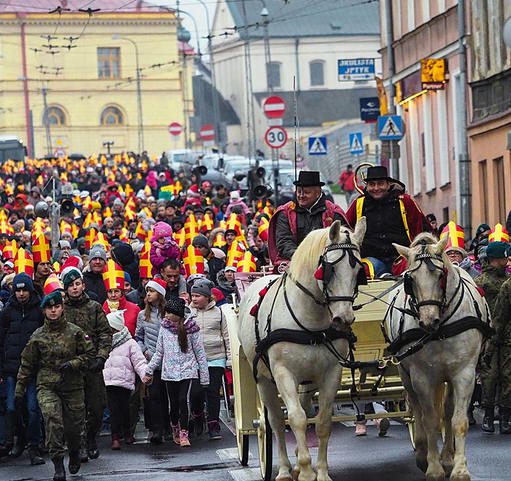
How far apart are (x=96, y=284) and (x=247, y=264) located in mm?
2623

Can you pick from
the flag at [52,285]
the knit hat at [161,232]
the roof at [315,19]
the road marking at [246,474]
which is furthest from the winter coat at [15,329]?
the roof at [315,19]

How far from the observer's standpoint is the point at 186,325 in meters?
16.2

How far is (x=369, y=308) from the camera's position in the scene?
12977mm

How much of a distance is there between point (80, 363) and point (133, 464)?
1.14 meters

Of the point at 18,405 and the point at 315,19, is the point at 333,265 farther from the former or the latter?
the point at 315,19

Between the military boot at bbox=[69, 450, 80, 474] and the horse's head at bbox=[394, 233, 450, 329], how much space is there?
3899 mm

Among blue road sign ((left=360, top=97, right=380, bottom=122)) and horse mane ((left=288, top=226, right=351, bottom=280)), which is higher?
blue road sign ((left=360, top=97, right=380, bottom=122))

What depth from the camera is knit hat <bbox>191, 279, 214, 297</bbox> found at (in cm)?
1684

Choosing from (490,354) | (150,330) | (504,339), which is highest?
(150,330)

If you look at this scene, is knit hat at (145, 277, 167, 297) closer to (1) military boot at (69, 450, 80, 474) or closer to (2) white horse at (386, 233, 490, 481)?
(1) military boot at (69, 450, 80, 474)

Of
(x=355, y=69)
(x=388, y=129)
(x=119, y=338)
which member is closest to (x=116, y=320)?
(x=119, y=338)

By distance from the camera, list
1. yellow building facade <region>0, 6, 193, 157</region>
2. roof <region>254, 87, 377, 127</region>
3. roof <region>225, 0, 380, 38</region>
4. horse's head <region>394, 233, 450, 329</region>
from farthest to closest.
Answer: roof <region>225, 0, 380, 38</region> → roof <region>254, 87, 377, 127</region> → yellow building facade <region>0, 6, 193, 157</region> → horse's head <region>394, 233, 450, 329</region>

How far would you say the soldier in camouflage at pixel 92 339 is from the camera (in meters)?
14.9

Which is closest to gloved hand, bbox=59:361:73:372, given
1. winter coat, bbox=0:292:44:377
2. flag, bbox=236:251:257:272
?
winter coat, bbox=0:292:44:377
